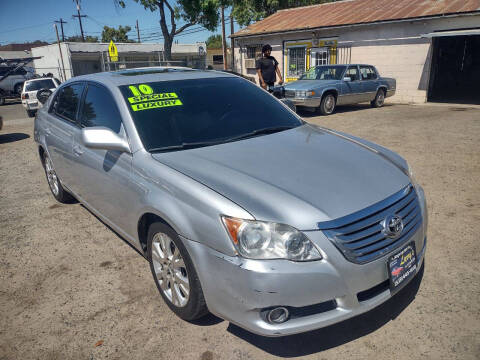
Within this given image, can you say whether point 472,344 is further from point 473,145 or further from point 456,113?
point 456,113

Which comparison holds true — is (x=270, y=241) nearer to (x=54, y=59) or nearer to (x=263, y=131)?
(x=263, y=131)

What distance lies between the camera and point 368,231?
2.11 m

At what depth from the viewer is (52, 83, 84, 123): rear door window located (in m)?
3.91

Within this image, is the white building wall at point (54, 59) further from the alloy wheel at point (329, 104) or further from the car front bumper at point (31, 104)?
the alloy wheel at point (329, 104)

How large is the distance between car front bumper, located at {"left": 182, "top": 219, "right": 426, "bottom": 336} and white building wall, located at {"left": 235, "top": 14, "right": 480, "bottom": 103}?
14.8 meters

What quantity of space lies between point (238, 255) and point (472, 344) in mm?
1571

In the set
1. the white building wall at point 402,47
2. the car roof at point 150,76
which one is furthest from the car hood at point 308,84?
the car roof at point 150,76

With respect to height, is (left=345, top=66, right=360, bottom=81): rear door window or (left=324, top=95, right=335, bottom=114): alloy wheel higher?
(left=345, top=66, right=360, bottom=81): rear door window

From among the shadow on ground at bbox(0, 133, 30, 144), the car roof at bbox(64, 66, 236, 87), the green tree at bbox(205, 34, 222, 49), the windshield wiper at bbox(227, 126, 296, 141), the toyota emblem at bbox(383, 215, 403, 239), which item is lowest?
the shadow on ground at bbox(0, 133, 30, 144)

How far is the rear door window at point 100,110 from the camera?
10.1 feet

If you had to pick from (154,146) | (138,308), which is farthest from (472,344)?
(154,146)

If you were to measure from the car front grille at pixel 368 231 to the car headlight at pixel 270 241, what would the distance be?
138mm

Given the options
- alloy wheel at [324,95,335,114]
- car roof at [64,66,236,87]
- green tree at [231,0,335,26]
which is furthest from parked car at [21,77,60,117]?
green tree at [231,0,335,26]

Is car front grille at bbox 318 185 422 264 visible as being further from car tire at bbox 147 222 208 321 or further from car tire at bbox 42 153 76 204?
car tire at bbox 42 153 76 204
